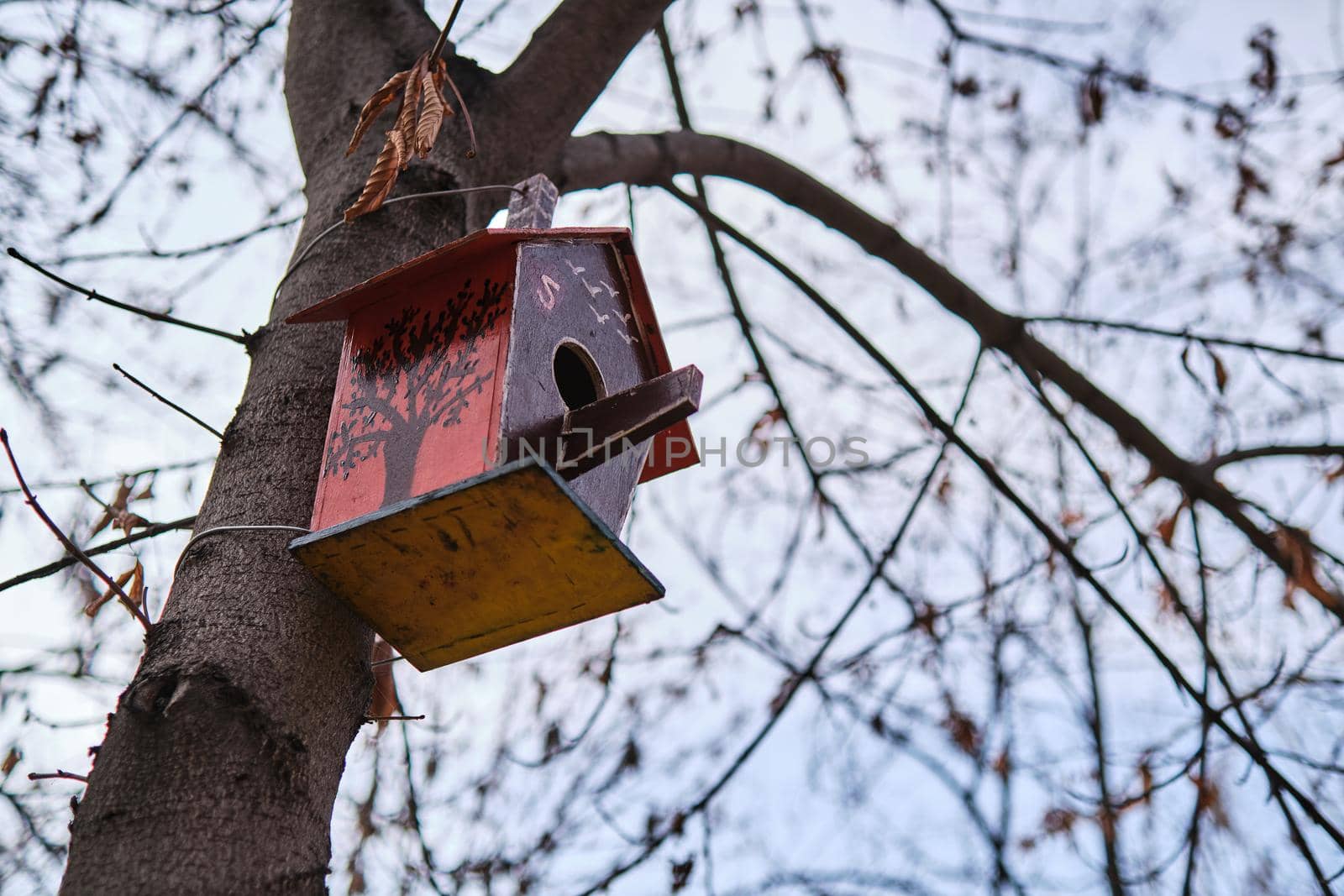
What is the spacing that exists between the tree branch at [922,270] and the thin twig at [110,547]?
1.43m

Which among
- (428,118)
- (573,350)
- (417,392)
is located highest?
(428,118)

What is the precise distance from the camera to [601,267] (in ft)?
6.64

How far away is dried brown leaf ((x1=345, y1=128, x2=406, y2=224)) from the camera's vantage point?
5.33ft

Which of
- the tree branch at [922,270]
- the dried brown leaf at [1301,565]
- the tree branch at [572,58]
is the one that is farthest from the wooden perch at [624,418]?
the dried brown leaf at [1301,565]

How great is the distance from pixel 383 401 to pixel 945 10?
9.01ft

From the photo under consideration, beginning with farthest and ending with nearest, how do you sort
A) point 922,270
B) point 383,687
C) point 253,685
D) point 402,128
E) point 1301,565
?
point 922,270
point 1301,565
point 383,687
point 402,128
point 253,685

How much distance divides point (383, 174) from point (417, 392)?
317 millimetres

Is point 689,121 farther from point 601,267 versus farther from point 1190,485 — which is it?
point 1190,485

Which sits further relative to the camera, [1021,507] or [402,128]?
[1021,507]

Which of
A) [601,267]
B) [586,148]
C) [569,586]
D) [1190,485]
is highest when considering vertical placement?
[586,148]

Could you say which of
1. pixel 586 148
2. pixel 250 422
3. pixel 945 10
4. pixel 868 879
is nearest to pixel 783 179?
pixel 586 148

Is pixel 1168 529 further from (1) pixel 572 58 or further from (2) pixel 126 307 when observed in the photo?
(2) pixel 126 307

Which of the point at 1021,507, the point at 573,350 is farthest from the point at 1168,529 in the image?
the point at 573,350

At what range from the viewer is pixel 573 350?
1889mm
